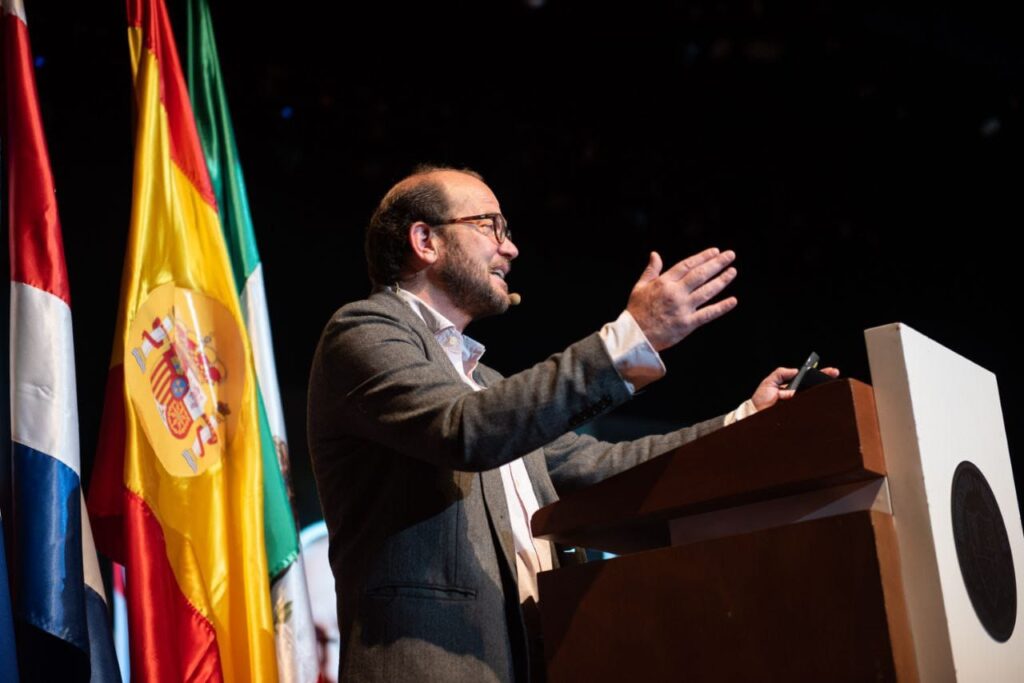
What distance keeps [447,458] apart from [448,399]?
0.09m

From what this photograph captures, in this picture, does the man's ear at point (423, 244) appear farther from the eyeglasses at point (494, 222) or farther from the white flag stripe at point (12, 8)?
the white flag stripe at point (12, 8)

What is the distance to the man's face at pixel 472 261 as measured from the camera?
6.81 ft

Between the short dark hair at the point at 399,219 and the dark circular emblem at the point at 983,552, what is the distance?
110 cm

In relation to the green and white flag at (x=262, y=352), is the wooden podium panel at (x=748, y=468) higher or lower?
lower

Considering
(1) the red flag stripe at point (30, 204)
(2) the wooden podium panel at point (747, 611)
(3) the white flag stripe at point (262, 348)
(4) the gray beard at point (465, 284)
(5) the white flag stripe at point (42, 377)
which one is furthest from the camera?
(3) the white flag stripe at point (262, 348)

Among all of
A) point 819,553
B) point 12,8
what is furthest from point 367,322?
point 12,8

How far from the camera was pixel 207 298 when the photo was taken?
8.99ft

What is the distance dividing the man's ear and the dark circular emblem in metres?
1.05

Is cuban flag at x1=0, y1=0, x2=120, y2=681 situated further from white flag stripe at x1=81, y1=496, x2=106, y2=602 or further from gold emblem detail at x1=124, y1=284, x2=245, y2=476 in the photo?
gold emblem detail at x1=124, y1=284, x2=245, y2=476

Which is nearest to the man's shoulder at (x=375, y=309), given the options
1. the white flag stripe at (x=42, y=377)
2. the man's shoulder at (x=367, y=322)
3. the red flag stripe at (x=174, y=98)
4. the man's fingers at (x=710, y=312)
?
the man's shoulder at (x=367, y=322)

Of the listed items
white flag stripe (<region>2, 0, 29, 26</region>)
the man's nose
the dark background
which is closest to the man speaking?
the man's nose

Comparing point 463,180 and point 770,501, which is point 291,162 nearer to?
point 463,180

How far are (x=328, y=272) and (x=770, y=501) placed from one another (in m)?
2.65

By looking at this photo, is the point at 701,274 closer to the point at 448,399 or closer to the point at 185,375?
the point at 448,399
